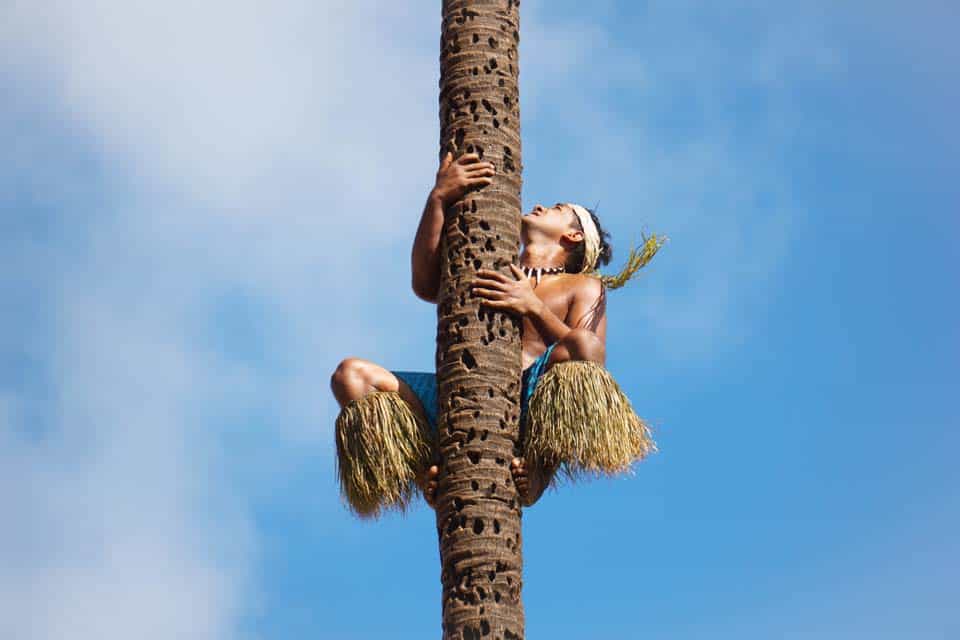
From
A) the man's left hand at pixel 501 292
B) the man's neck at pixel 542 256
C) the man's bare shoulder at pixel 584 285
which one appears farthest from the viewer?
the man's neck at pixel 542 256

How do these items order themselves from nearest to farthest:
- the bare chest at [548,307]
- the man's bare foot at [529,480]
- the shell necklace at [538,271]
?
the man's bare foot at [529,480], the bare chest at [548,307], the shell necklace at [538,271]

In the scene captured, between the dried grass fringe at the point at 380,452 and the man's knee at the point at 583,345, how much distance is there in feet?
2.38

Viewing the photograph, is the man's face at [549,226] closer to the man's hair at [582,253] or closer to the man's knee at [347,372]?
the man's hair at [582,253]

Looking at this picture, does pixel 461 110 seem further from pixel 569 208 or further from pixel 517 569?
pixel 517 569

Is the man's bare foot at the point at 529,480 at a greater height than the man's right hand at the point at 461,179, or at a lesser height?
lesser

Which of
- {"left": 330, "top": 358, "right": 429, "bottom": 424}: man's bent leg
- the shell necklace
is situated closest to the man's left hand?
{"left": 330, "top": 358, "right": 429, "bottom": 424}: man's bent leg

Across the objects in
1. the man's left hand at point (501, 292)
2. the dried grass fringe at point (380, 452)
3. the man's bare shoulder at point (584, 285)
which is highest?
the man's bare shoulder at point (584, 285)

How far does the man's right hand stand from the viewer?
763 centimetres

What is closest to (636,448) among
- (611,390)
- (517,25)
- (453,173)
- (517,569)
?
(611,390)

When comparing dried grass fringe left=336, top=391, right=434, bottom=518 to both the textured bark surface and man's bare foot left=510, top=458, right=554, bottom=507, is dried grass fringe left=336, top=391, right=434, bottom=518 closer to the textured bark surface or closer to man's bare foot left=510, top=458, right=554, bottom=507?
the textured bark surface

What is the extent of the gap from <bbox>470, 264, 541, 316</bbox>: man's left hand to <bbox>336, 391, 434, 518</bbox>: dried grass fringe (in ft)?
2.02

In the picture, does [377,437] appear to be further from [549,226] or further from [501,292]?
[549,226]

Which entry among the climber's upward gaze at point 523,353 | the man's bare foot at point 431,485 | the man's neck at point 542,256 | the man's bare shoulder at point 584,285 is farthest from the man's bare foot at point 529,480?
the man's neck at point 542,256

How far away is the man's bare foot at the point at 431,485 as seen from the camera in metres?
7.32
